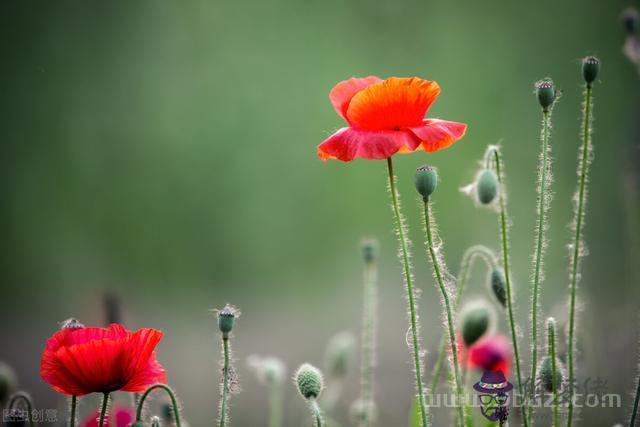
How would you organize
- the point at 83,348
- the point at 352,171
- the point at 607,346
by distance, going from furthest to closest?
1. the point at 352,171
2. the point at 607,346
3. the point at 83,348

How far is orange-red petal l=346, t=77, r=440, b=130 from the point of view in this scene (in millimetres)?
787

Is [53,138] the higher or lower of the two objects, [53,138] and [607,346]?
the higher

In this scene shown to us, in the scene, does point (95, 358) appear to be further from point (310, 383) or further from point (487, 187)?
point (487, 187)

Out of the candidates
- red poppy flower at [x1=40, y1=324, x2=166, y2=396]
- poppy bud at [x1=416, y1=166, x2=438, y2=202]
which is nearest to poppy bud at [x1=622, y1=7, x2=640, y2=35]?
poppy bud at [x1=416, y1=166, x2=438, y2=202]

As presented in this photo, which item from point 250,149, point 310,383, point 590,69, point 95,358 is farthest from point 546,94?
point 250,149

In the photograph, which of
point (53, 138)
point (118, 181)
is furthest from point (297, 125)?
point (53, 138)

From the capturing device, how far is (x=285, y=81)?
4203mm

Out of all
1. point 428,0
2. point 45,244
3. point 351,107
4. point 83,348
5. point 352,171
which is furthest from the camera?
point 428,0

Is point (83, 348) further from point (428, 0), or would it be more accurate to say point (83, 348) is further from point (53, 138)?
point (428, 0)

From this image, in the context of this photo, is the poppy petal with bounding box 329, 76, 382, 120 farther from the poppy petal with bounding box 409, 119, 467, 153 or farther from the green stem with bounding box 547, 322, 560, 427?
the green stem with bounding box 547, 322, 560, 427

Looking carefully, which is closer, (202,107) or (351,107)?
(351,107)

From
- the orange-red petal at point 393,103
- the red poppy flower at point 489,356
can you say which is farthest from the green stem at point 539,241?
the red poppy flower at point 489,356

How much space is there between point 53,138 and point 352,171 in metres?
1.46

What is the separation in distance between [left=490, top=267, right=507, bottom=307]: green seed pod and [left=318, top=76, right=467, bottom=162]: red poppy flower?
0.52 feet
